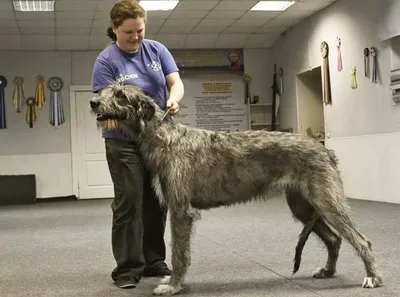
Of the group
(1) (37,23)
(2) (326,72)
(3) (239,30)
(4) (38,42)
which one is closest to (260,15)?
(3) (239,30)

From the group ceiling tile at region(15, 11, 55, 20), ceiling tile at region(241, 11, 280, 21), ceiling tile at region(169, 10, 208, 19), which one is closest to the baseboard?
ceiling tile at region(15, 11, 55, 20)

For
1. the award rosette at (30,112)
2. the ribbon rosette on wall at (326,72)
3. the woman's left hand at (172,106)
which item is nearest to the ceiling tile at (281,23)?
the ribbon rosette on wall at (326,72)

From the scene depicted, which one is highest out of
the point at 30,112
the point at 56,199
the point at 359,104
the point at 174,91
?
the point at 30,112

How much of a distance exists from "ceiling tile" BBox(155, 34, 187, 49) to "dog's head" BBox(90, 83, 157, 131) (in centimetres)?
874

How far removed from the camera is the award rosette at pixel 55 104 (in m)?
12.0

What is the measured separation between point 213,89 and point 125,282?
9.50 m

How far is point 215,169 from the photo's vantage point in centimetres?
328

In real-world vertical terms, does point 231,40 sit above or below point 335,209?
above

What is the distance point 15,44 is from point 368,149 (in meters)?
7.23

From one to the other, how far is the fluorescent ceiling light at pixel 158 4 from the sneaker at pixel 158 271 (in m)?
6.40

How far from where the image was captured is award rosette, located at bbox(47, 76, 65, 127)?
39.4 feet

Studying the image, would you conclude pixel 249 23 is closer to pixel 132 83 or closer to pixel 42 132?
pixel 42 132

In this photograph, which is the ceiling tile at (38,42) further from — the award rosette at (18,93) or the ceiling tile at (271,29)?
the ceiling tile at (271,29)

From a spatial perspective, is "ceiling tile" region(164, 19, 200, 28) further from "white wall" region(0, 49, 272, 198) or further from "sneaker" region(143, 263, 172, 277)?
"sneaker" region(143, 263, 172, 277)
